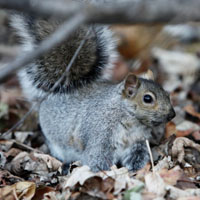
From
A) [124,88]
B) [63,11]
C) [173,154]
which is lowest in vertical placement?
[173,154]

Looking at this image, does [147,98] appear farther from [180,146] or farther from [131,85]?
[180,146]

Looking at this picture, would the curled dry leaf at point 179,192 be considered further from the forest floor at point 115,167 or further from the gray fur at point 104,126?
the gray fur at point 104,126

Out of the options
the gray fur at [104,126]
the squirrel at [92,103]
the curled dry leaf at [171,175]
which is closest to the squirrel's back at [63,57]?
the squirrel at [92,103]

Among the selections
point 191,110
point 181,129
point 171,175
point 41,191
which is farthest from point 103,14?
point 191,110

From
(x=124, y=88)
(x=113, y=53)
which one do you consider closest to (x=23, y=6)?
(x=124, y=88)

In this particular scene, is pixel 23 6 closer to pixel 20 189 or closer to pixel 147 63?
pixel 20 189
